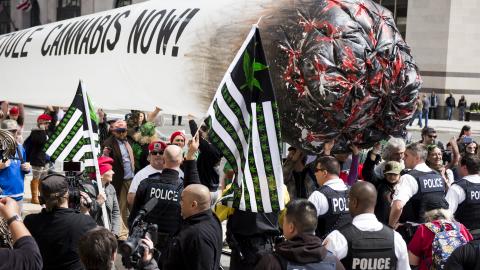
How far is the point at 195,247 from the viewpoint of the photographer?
4.63 metres

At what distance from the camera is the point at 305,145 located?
24.0 ft

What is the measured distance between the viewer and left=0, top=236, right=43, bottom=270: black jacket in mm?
3463

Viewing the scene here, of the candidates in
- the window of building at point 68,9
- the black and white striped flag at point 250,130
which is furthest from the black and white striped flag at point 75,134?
the window of building at point 68,9

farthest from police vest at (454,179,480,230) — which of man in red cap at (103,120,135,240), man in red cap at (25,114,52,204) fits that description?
man in red cap at (25,114,52,204)

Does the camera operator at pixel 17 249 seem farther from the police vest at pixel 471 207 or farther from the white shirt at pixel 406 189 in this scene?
the police vest at pixel 471 207

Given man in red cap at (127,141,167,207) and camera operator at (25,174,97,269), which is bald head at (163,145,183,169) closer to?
man in red cap at (127,141,167,207)

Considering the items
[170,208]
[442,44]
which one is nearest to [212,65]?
[170,208]

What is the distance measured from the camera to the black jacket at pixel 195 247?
15.2ft

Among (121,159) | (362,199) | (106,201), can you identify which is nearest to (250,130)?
(362,199)

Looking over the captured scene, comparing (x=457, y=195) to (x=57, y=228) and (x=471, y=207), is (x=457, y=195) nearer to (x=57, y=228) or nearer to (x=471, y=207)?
(x=471, y=207)

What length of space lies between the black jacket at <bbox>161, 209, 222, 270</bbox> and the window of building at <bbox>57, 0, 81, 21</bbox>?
4740 cm

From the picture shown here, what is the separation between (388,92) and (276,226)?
6.64 feet

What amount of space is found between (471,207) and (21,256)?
14.5 feet

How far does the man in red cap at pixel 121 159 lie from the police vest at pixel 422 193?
3670 mm
